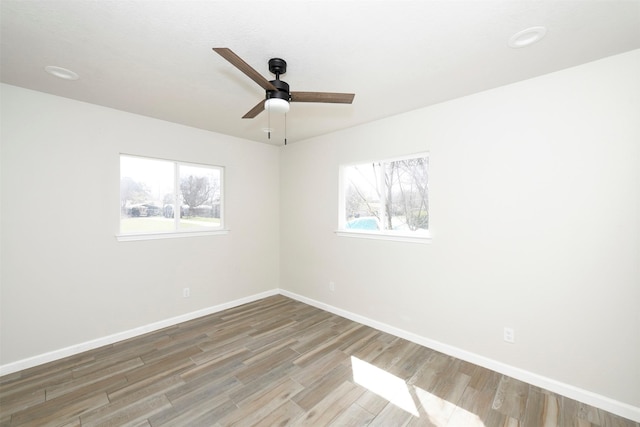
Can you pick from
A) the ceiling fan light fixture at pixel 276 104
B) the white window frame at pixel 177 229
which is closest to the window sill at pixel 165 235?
the white window frame at pixel 177 229

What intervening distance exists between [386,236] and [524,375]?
1.73 meters

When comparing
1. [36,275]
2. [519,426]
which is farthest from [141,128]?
[519,426]

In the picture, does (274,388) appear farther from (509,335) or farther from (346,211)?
(346,211)

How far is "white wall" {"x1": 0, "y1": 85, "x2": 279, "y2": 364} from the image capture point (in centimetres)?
250

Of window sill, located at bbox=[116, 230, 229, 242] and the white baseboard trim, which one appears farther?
window sill, located at bbox=[116, 230, 229, 242]

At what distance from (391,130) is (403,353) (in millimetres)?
2440

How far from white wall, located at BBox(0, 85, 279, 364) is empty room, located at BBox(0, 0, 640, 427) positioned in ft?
0.06

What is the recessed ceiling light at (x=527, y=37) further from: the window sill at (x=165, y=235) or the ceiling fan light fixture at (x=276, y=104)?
the window sill at (x=165, y=235)

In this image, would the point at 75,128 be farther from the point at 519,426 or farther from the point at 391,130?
the point at 519,426

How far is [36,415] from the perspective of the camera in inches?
78.1

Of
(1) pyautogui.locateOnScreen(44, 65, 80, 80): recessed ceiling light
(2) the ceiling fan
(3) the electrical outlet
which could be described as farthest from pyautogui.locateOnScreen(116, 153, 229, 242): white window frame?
(3) the electrical outlet

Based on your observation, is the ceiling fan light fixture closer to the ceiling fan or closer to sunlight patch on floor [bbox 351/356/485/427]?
the ceiling fan

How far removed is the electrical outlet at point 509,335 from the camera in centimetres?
240

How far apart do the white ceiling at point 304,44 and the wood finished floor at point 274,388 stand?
256 cm
